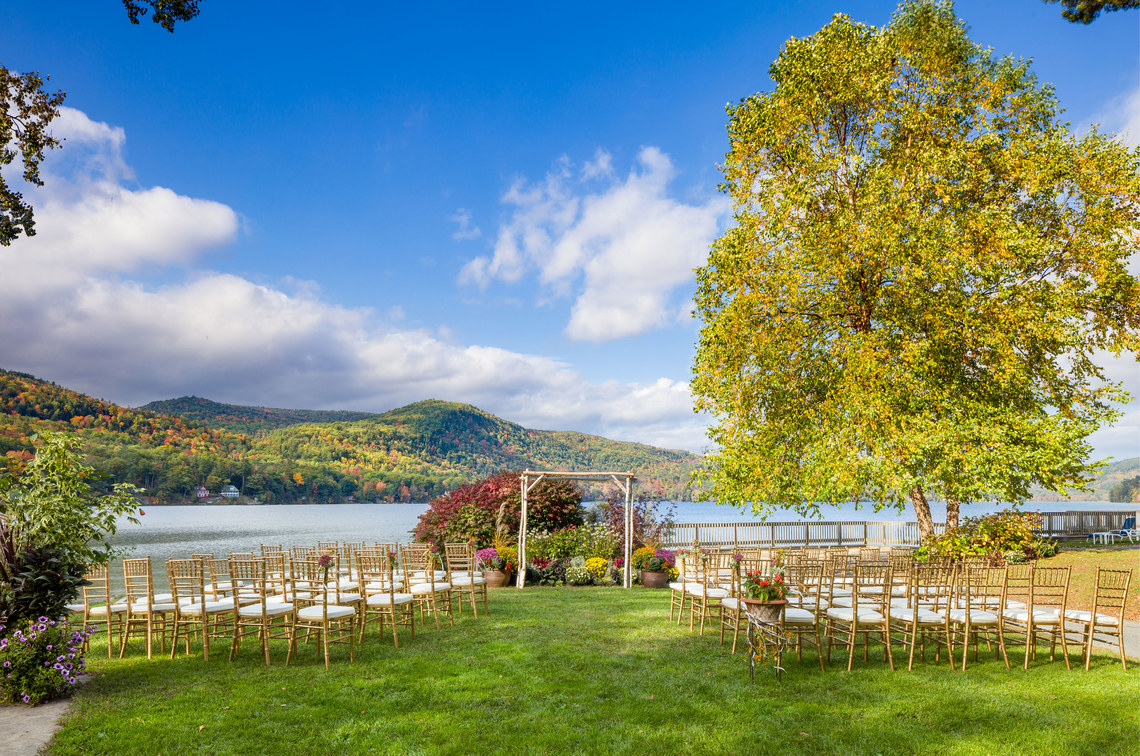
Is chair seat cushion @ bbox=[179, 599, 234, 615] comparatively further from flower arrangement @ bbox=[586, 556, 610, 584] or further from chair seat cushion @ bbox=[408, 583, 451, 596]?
flower arrangement @ bbox=[586, 556, 610, 584]

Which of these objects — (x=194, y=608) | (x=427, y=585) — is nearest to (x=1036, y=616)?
(x=427, y=585)

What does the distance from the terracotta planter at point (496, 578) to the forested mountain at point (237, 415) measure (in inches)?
2651

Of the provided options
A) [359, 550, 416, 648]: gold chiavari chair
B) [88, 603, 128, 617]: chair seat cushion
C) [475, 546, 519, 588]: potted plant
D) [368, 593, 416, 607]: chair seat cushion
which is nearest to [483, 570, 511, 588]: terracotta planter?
[475, 546, 519, 588]: potted plant

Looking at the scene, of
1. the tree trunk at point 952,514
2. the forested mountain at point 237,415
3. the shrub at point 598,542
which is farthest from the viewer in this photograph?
the forested mountain at point 237,415

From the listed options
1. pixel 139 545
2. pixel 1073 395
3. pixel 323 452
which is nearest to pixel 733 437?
pixel 1073 395

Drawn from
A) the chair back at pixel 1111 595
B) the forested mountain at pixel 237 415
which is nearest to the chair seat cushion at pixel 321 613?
the chair back at pixel 1111 595

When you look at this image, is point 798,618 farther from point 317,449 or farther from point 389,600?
point 317,449

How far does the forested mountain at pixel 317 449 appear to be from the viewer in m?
50.8

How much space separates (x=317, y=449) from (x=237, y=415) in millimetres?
19093

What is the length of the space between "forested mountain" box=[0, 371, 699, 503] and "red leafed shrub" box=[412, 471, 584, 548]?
34.4 metres

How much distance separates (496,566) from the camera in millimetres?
15531

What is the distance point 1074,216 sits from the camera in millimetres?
13914

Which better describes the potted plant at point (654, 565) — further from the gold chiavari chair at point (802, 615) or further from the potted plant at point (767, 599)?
the potted plant at point (767, 599)

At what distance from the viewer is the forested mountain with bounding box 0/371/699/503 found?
50.8m
